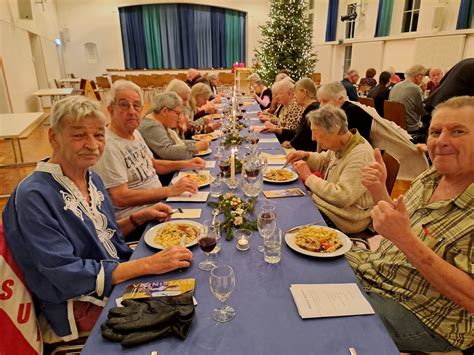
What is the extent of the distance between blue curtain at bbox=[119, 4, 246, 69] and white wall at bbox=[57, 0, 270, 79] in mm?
333

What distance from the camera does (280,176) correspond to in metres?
2.46

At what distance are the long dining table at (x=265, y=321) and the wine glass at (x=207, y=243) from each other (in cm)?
3

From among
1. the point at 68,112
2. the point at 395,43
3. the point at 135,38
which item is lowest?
the point at 68,112

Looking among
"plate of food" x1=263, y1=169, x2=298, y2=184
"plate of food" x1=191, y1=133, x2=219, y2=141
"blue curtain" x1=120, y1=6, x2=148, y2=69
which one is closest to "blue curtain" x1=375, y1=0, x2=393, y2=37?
"blue curtain" x1=120, y1=6, x2=148, y2=69

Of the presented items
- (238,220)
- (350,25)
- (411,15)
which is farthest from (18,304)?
(350,25)

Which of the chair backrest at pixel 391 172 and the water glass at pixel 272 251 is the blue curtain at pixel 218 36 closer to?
the chair backrest at pixel 391 172

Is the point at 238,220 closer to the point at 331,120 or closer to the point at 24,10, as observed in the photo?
the point at 331,120

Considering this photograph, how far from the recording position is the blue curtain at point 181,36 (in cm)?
1488

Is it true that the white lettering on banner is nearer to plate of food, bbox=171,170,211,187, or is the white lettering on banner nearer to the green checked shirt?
plate of food, bbox=171,170,211,187

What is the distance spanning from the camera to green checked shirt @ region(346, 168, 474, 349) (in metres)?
1.22

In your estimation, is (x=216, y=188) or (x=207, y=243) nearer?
(x=207, y=243)

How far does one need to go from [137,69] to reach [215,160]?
1353cm

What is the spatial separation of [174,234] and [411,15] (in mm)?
12117

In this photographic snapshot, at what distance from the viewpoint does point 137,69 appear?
49.1 ft
